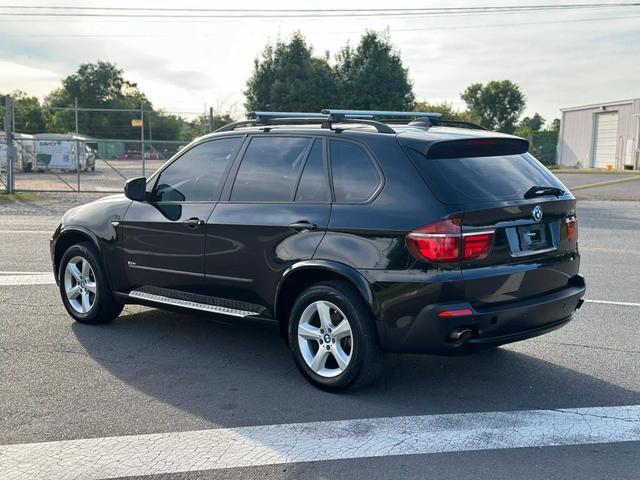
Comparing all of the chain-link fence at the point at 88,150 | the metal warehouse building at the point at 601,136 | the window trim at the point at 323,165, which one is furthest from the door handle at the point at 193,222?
the metal warehouse building at the point at 601,136

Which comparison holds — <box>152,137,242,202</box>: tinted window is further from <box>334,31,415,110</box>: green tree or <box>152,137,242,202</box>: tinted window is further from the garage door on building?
the garage door on building

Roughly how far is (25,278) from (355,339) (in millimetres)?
5364

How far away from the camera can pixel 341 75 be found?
28219 mm

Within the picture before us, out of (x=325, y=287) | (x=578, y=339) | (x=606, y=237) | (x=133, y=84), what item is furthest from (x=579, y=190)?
(x=133, y=84)

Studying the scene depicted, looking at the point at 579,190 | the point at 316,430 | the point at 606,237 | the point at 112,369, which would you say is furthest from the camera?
the point at 579,190

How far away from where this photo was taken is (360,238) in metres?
4.82

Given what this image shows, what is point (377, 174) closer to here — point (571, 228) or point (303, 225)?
point (303, 225)

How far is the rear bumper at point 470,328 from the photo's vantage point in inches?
178

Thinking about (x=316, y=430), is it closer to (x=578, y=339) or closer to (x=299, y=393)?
(x=299, y=393)

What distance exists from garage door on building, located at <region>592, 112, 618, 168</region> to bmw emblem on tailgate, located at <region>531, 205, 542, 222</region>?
5388cm

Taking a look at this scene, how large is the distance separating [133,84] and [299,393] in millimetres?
85764

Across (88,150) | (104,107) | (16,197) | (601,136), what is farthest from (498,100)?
(16,197)

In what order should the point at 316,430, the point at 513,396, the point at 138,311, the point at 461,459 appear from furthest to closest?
1. the point at 138,311
2. the point at 513,396
3. the point at 316,430
4. the point at 461,459

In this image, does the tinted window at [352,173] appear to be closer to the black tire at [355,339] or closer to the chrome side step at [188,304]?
the black tire at [355,339]
